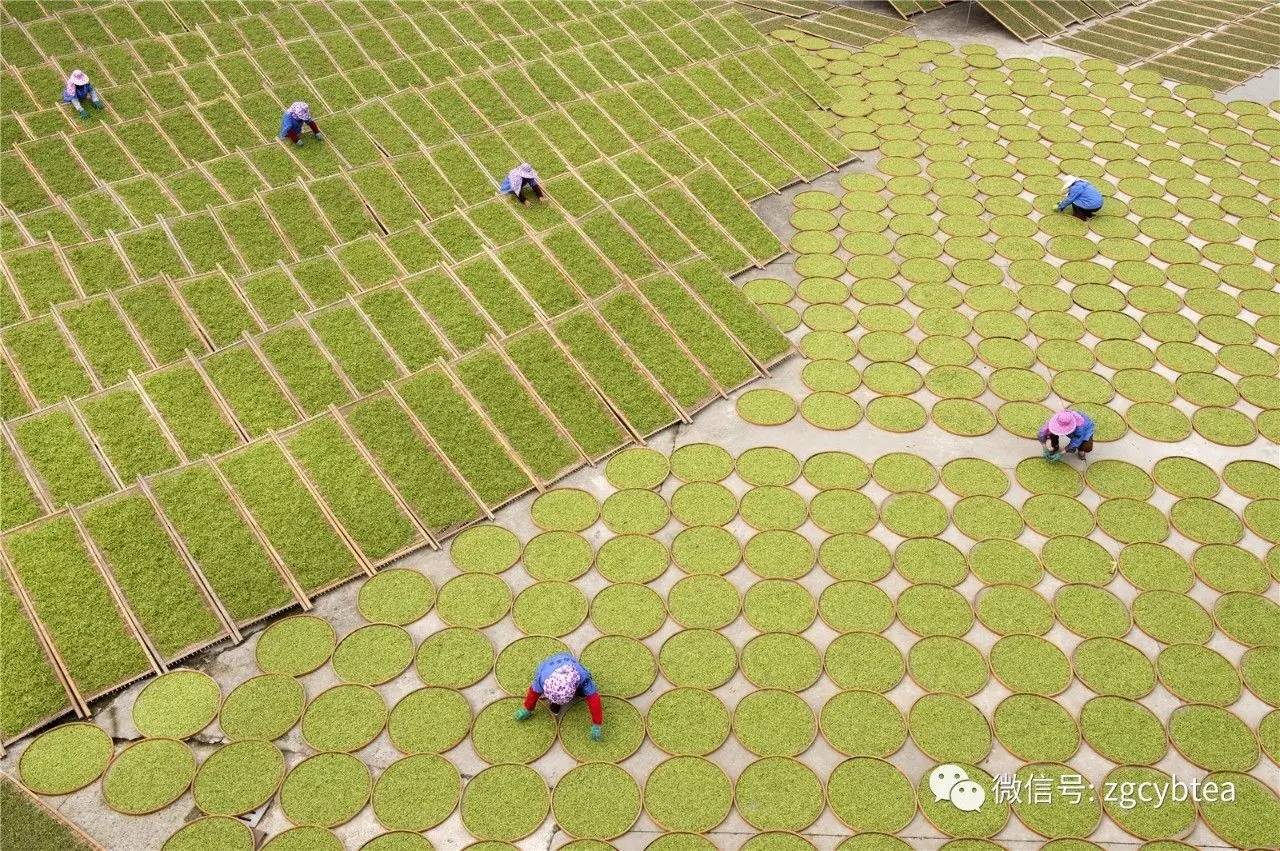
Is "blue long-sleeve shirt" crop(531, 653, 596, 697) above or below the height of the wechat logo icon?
above

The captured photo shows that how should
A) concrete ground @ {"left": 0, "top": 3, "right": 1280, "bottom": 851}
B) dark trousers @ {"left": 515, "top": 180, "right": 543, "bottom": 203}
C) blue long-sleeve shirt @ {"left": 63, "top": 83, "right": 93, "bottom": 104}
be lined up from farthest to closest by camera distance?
1. blue long-sleeve shirt @ {"left": 63, "top": 83, "right": 93, "bottom": 104}
2. dark trousers @ {"left": 515, "top": 180, "right": 543, "bottom": 203}
3. concrete ground @ {"left": 0, "top": 3, "right": 1280, "bottom": 851}

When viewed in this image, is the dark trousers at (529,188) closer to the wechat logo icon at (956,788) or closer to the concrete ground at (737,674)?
the concrete ground at (737,674)

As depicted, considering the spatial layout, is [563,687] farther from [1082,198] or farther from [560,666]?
[1082,198]

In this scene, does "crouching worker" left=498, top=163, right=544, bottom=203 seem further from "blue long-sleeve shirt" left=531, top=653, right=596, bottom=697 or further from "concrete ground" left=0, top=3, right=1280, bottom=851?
"blue long-sleeve shirt" left=531, top=653, right=596, bottom=697

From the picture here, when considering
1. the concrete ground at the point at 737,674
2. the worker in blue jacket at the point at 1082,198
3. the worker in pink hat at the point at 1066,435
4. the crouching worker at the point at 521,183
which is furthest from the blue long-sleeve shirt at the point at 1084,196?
the crouching worker at the point at 521,183

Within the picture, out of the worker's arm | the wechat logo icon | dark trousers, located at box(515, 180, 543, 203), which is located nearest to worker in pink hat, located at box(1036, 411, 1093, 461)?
the wechat logo icon

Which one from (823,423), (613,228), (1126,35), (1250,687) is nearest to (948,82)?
(1126,35)
